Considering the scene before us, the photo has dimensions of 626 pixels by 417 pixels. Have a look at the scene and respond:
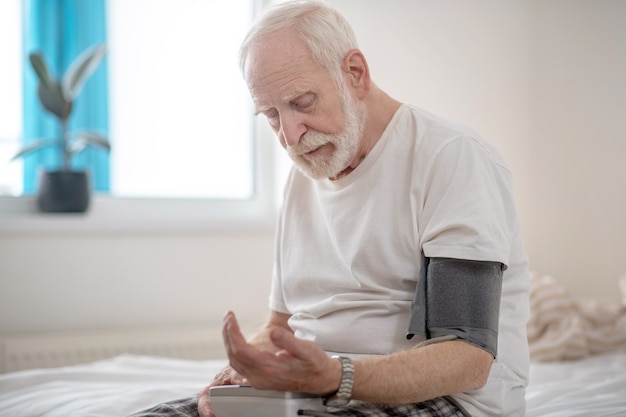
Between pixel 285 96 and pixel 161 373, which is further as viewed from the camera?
pixel 161 373

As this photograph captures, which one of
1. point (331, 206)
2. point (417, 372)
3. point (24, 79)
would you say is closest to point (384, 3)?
point (24, 79)

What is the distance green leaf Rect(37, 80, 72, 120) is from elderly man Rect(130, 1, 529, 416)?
1323mm

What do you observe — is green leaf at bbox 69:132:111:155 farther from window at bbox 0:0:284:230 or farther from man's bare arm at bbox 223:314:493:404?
man's bare arm at bbox 223:314:493:404

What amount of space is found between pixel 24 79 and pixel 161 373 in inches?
54.5

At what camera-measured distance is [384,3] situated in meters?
2.78

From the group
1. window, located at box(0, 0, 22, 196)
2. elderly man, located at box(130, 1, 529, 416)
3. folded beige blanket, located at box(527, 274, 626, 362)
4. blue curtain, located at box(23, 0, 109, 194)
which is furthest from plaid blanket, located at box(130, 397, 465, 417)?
window, located at box(0, 0, 22, 196)

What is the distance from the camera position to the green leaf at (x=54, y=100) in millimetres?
2406

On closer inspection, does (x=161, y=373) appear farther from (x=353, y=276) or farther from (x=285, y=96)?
(x=285, y=96)

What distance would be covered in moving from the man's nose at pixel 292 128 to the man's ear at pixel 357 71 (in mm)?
116

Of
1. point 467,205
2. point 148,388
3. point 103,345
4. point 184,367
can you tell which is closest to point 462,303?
point 467,205

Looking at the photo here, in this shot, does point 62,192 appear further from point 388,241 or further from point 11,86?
point 388,241

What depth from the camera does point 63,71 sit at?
2.72 metres

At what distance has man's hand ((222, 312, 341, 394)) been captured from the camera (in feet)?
2.98

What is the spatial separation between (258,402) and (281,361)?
4.9 inches
